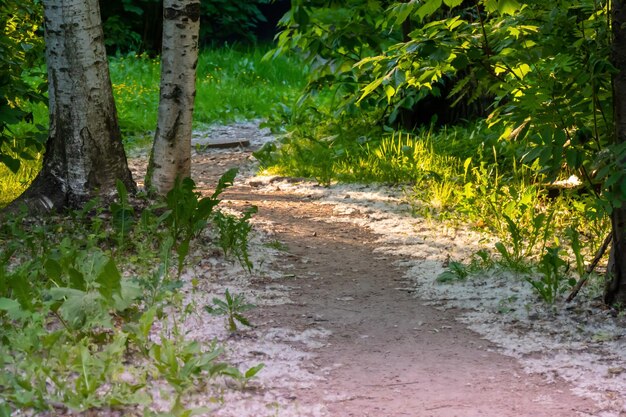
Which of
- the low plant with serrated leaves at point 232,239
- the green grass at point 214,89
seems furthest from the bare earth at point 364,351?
the green grass at point 214,89

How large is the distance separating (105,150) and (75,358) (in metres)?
2.27

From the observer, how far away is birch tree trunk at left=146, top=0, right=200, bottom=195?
526 cm

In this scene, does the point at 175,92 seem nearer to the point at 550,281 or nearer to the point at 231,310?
the point at 231,310

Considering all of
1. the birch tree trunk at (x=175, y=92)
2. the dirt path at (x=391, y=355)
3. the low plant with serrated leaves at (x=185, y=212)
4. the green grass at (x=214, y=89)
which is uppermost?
the birch tree trunk at (x=175, y=92)

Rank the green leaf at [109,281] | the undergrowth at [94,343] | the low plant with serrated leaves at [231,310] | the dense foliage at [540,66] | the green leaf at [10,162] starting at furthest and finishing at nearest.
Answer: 1. the green leaf at [10,162]
2. the dense foliage at [540,66]
3. the low plant with serrated leaves at [231,310]
4. the green leaf at [109,281]
5. the undergrowth at [94,343]

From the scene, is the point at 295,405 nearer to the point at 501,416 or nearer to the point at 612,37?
the point at 501,416

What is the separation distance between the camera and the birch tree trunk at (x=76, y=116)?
4.98 m

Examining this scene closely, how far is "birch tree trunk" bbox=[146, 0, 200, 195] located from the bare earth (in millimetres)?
745

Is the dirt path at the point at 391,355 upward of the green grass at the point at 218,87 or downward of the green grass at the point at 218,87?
upward

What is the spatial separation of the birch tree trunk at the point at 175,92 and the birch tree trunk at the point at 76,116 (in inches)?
10.1

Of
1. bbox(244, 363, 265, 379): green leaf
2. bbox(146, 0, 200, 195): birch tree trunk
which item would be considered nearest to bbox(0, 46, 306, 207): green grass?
bbox(146, 0, 200, 195): birch tree trunk

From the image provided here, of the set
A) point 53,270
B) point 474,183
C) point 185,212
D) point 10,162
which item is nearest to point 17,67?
point 10,162

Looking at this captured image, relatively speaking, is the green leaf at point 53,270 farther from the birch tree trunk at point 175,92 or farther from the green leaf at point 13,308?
the birch tree trunk at point 175,92

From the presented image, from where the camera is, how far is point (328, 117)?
9.95 m
